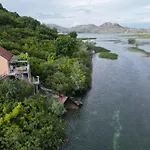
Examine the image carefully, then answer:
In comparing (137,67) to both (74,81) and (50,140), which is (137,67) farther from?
(50,140)

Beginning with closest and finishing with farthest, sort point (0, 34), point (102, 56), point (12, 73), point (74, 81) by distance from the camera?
point (12, 73) < point (74, 81) < point (0, 34) < point (102, 56)

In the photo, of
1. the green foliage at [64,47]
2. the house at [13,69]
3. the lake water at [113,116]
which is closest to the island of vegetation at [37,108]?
the lake water at [113,116]

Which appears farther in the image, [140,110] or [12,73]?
[140,110]

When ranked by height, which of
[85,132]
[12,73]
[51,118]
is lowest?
[85,132]

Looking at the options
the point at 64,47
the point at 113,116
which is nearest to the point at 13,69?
the point at 113,116

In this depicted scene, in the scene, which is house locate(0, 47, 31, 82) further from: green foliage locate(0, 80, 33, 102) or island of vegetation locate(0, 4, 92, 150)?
green foliage locate(0, 80, 33, 102)

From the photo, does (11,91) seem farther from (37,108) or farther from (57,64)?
(57,64)

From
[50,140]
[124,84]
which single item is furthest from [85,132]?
[124,84]
